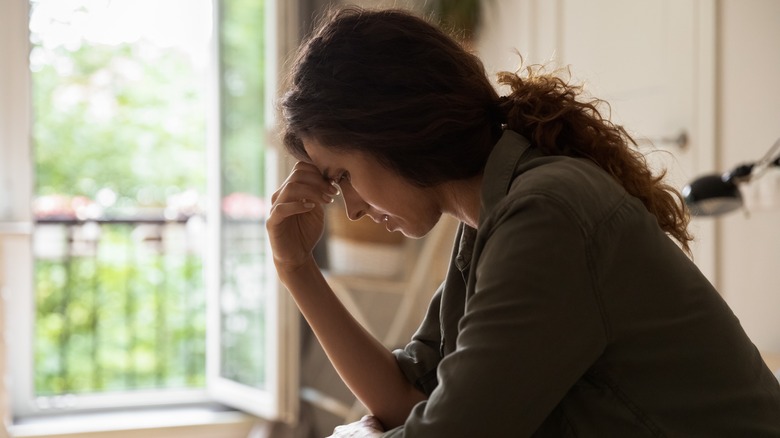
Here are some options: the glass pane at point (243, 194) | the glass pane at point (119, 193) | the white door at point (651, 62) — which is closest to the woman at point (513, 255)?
the white door at point (651, 62)

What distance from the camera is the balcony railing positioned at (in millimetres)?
5285

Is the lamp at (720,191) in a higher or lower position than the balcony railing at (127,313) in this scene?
higher

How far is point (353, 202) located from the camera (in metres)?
1.23

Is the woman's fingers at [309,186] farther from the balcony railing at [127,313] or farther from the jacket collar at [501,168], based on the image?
the balcony railing at [127,313]

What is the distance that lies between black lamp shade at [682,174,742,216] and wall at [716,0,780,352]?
0.38 metres

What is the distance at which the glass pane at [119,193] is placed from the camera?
17.3 feet

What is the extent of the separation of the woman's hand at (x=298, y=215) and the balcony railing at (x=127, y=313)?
3.91m

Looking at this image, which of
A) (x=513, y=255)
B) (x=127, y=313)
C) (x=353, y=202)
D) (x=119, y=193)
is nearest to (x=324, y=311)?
(x=353, y=202)

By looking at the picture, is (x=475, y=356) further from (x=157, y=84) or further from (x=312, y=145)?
(x=157, y=84)

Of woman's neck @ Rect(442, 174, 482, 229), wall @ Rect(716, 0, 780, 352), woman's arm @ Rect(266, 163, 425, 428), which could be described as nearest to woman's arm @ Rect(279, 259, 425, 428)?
woman's arm @ Rect(266, 163, 425, 428)

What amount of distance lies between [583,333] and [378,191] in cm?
39

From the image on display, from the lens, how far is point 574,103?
111 cm

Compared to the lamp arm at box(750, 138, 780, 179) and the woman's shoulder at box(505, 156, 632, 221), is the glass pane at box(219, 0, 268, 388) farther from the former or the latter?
the woman's shoulder at box(505, 156, 632, 221)

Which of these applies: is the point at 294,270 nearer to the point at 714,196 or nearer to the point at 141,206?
the point at 714,196
